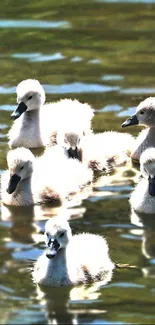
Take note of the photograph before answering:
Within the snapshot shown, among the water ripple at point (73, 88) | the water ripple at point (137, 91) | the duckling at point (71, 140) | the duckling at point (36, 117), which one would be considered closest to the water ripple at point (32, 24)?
the water ripple at point (73, 88)

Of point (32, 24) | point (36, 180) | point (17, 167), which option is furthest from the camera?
point (32, 24)

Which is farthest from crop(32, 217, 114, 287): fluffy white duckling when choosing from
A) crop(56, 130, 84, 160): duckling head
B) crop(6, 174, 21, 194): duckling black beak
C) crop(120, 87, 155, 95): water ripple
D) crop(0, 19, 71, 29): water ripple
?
crop(0, 19, 71, 29): water ripple

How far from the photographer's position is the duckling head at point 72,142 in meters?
9.21

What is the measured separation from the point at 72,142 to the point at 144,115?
0.70m

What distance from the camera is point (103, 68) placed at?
37.4 ft

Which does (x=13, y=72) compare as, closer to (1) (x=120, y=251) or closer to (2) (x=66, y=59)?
(2) (x=66, y=59)

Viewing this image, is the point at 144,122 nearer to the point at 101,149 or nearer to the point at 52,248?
the point at 101,149

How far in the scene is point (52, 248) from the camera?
24.2 ft

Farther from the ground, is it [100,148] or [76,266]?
[100,148]

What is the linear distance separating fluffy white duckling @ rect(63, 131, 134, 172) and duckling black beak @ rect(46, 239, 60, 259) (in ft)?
6.27

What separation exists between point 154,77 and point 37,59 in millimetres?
1257

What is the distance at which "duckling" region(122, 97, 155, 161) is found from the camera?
31.4 feet

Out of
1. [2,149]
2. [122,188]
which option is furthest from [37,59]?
[122,188]

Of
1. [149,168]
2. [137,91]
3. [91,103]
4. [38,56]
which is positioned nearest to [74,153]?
[149,168]
